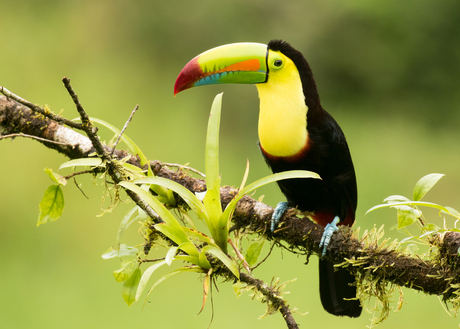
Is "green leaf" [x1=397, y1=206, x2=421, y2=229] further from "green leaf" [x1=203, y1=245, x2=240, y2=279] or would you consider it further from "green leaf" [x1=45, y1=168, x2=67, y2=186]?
"green leaf" [x1=45, y1=168, x2=67, y2=186]

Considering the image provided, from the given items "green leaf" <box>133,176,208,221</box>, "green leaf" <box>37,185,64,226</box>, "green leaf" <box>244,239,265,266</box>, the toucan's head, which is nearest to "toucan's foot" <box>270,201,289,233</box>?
"green leaf" <box>244,239,265,266</box>

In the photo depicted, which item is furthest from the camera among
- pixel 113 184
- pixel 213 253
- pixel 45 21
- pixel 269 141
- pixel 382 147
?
pixel 45 21

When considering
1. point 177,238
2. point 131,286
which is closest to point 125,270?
point 131,286

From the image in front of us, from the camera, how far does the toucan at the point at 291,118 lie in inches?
56.2

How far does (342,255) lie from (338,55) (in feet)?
11.1

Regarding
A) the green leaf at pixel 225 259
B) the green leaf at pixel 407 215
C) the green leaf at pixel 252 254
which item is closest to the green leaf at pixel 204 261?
the green leaf at pixel 225 259

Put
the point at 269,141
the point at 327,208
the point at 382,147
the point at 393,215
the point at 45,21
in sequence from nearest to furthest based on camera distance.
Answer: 1. the point at 269,141
2. the point at 327,208
3. the point at 393,215
4. the point at 382,147
5. the point at 45,21

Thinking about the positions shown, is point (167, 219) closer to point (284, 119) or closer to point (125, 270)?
point (125, 270)

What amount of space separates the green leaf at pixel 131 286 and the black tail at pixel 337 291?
2.10 feet

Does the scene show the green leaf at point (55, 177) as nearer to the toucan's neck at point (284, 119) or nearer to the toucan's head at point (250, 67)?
the toucan's head at point (250, 67)

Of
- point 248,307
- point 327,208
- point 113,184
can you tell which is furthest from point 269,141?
point 248,307

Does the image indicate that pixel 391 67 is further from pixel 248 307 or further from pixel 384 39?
pixel 248 307

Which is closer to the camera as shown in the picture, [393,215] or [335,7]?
[393,215]

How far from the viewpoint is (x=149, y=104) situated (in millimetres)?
4090
